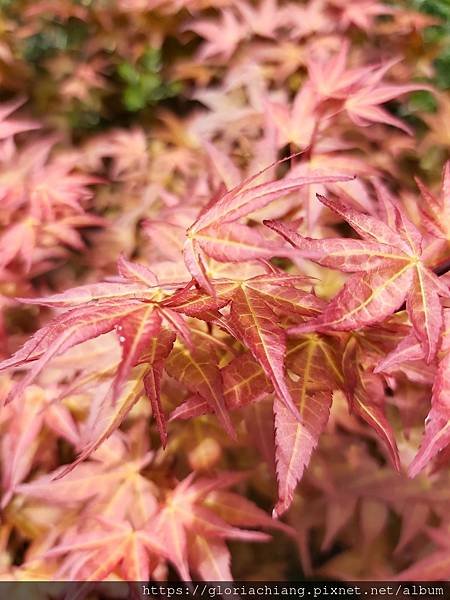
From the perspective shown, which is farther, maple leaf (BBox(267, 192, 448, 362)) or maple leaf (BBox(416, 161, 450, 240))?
maple leaf (BBox(416, 161, 450, 240))

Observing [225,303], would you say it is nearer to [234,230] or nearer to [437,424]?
[234,230]

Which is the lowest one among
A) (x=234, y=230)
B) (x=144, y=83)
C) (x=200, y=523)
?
(x=200, y=523)

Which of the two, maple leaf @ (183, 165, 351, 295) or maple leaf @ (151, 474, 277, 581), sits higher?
maple leaf @ (183, 165, 351, 295)

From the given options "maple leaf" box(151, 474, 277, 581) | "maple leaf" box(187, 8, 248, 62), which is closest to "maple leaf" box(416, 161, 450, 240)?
"maple leaf" box(151, 474, 277, 581)

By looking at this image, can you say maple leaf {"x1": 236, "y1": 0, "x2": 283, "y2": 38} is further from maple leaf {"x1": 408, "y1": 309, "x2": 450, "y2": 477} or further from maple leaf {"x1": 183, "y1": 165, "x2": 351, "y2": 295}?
maple leaf {"x1": 408, "y1": 309, "x2": 450, "y2": 477}

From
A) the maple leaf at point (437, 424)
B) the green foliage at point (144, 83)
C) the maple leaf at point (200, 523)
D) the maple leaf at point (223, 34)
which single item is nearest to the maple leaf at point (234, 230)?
the maple leaf at point (437, 424)

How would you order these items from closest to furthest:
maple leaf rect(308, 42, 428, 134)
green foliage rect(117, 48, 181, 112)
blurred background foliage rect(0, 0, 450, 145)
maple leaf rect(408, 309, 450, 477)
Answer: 1. maple leaf rect(408, 309, 450, 477)
2. maple leaf rect(308, 42, 428, 134)
3. blurred background foliage rect(0, 0, 450, 145)
4. green foliage rect(117, 48, 181, 112)

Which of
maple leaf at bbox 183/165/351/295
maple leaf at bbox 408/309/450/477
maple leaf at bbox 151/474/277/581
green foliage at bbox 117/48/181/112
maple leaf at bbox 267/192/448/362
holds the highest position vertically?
maple leaf at bbox 183/165/351/295

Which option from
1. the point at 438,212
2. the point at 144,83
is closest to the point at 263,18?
the point at 144,83

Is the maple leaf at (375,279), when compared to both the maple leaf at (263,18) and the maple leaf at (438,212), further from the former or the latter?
the maple leaf at (263,18)
